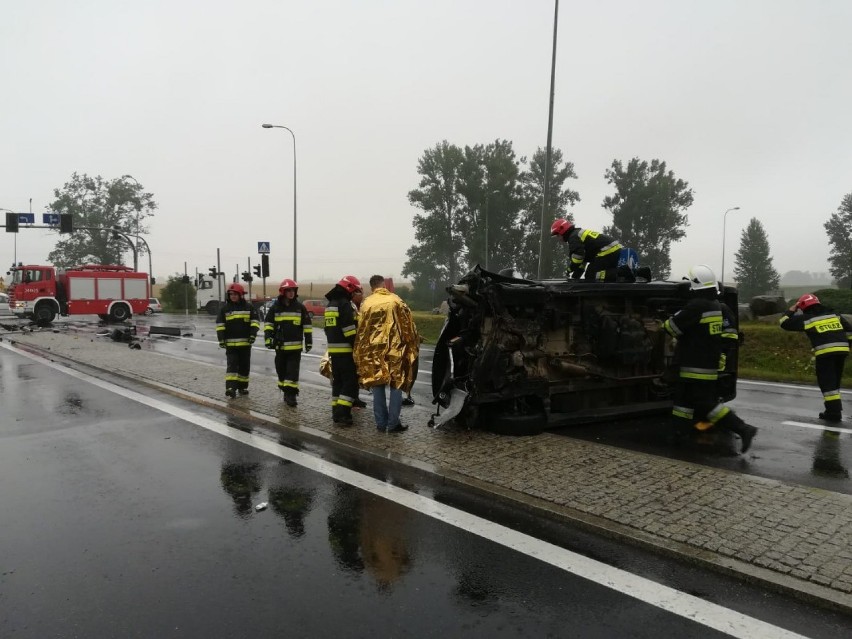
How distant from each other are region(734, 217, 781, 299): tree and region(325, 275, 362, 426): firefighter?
6232 cm

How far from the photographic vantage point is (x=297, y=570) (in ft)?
11.8

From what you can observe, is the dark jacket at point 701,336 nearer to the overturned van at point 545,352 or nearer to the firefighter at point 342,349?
the overturned van at point 545,352

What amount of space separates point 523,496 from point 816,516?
6.31 feet

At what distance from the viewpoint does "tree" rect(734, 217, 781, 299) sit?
61.3 m

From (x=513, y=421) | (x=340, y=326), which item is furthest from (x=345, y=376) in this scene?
(x=513, y=421)

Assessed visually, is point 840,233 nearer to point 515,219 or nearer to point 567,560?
point 515,219

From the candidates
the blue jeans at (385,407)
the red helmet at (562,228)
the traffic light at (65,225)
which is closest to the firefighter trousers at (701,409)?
the red helmet at (562,228)

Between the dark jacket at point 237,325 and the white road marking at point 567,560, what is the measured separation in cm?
313

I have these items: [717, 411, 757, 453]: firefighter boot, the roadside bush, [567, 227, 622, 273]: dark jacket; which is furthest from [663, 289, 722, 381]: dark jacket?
the roadside bush

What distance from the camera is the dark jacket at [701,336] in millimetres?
6062

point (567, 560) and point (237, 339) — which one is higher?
point (237, 339)

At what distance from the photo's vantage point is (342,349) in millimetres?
7020

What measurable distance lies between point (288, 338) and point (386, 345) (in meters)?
2.40

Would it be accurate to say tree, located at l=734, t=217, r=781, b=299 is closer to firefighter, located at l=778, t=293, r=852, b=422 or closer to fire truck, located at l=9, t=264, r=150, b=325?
fire truck, located at l=9, t=264, r=150, b=325
